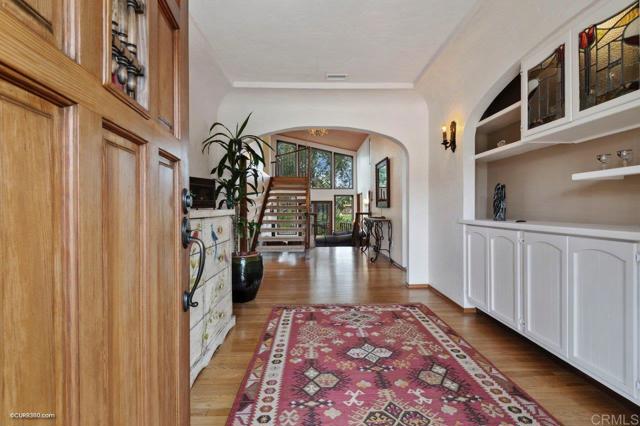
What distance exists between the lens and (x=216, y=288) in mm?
2430

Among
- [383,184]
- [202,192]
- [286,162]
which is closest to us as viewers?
[202,192]

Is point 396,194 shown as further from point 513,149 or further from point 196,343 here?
point 196,343

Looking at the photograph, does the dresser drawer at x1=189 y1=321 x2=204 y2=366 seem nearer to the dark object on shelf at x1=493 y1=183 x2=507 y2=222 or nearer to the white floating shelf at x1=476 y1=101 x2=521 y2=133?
the dark object on shelf at x1=493 y1=183 x2=507 y2=222

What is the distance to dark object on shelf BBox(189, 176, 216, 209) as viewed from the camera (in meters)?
2.61

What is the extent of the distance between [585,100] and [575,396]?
1757mm

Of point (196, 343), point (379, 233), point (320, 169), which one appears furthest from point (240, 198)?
point (320, 169)

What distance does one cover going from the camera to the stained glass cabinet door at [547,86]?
74.2 inches

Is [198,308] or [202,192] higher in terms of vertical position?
[202,192]

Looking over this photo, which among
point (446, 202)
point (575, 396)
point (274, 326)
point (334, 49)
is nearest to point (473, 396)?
point (575, 396)

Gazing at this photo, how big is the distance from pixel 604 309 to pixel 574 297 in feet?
0.63

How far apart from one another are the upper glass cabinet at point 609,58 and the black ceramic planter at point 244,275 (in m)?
3.08

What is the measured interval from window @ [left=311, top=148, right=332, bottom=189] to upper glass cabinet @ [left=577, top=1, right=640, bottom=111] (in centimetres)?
1148

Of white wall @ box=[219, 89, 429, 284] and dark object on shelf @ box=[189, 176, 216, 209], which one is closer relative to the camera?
dark object on shelf @ box=[189, 176, 216, 209]

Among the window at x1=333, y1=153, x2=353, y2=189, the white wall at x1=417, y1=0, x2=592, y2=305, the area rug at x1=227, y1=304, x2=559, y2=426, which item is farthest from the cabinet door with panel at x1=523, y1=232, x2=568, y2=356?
the window at x1=333, y1=153, x2=353, y2=189
